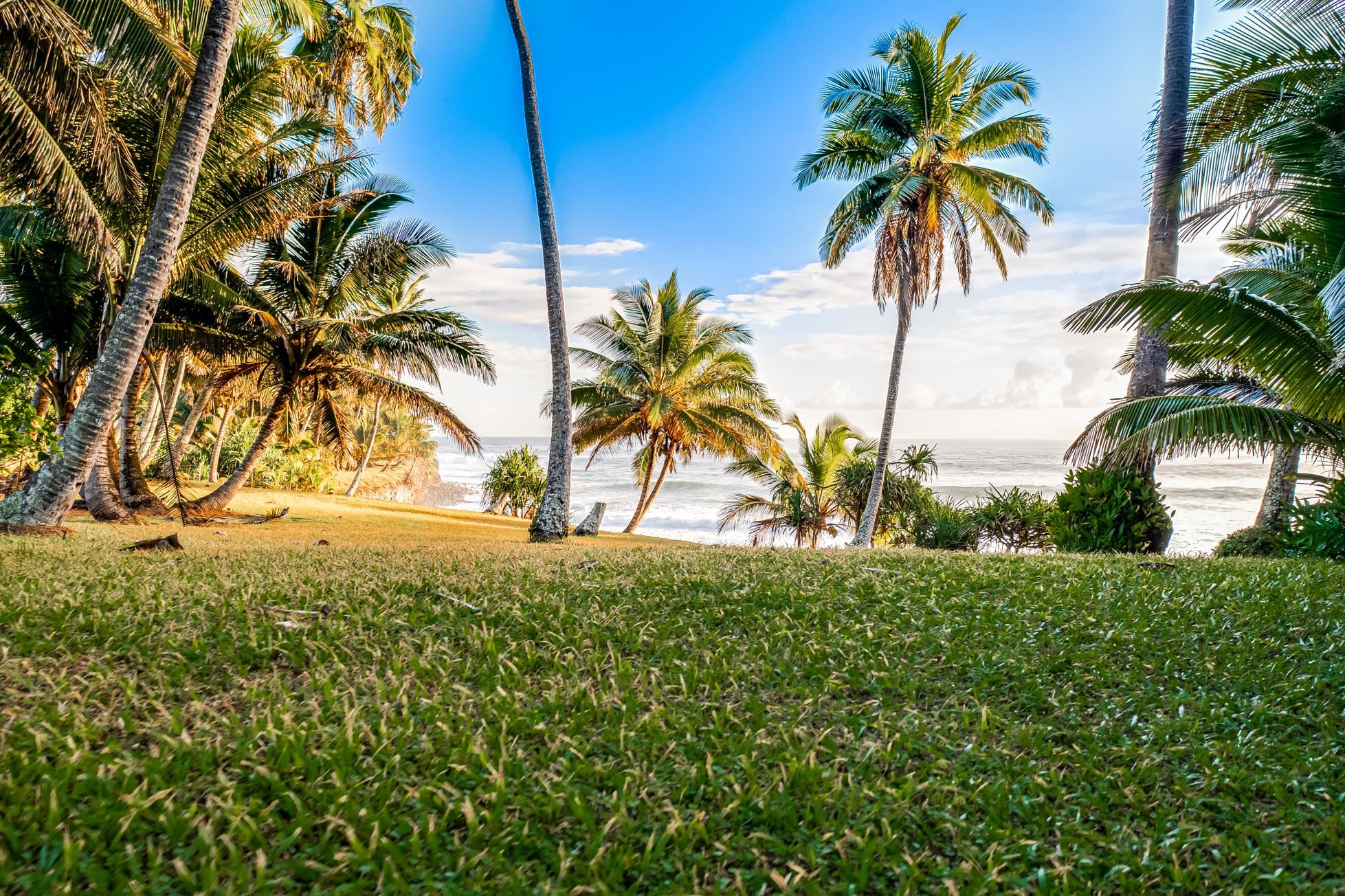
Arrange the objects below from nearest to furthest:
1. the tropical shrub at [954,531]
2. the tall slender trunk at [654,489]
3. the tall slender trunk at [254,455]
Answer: the tall slender trunk at [254,455], the tropical shrub at [954,531], the tall slender trunk at [654,489]

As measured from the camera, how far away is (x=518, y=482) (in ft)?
81.3

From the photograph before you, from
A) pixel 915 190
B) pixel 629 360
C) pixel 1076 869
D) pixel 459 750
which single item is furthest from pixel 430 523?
pixel 1076 869

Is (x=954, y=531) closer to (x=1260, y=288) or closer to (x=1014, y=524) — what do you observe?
(x=1014, y=524)

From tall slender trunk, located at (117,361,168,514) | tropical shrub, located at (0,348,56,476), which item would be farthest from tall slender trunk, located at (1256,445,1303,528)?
tall slender trunk, located at (117,361,168,514)

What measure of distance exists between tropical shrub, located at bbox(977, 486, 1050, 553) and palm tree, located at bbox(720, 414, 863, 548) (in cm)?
493

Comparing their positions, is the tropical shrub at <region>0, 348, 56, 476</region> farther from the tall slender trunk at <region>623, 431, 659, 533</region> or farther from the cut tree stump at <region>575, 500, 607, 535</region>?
the tall slender trunk at <region>623, 431, 659, 533</region>

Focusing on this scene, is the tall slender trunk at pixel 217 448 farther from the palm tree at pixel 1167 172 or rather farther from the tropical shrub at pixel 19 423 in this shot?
the palm tree at pixel 1167 172

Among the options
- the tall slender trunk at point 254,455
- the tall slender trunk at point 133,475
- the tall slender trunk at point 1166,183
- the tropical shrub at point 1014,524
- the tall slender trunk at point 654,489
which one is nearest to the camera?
the tall slender trunk at point 1166,183

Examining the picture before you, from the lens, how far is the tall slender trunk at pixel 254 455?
12.9 metres

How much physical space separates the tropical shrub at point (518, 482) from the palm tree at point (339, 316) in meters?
10.7

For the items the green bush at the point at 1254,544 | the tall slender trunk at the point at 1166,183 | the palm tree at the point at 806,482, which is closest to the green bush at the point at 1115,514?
the tall slender trunk at the point at 1166,183

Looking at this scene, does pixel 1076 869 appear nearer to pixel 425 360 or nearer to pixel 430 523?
pixel 425 360

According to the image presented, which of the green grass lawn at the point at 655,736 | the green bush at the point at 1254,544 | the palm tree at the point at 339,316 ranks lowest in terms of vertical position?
the green grass lawn at the point at 655,736

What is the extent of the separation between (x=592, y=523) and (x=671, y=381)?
26.5 feet
